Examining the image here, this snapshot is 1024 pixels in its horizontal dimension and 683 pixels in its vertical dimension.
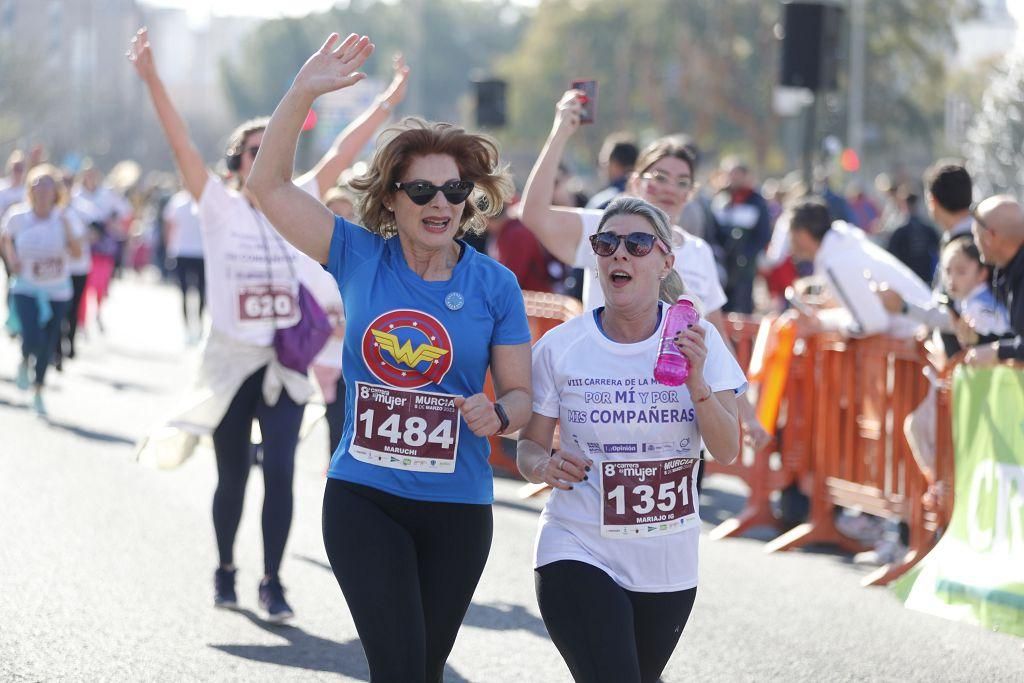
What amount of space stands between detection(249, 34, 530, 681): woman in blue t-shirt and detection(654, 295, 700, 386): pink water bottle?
40 centimetres

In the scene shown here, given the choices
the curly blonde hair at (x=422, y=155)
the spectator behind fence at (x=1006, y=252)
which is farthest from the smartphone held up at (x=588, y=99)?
the spectator behind fence at (x=1006, y=252)

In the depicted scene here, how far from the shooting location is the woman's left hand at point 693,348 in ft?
13.9

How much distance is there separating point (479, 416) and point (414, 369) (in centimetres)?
28

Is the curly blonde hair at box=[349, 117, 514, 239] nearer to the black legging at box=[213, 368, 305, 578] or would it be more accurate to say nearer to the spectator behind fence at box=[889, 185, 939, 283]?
the black legging at box=[213, 368, 305, 578]

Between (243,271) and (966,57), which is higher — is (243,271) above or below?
below

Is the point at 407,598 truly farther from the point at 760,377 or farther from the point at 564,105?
the point at 760,377

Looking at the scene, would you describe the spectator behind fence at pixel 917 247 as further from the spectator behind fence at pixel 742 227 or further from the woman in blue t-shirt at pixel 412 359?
the woman in blue t-shirt at pixel 412 359

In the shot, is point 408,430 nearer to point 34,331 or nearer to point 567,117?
point 567,117

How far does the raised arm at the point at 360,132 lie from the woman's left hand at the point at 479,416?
223 centimetres

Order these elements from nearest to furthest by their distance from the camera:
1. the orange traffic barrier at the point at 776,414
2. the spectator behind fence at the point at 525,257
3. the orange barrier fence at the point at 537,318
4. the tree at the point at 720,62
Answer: the orange traffic barrier at the point at 776,414 → the orange barrier fence at the point at 537,318 → the spectator behind fence at the point at 525,257 → the tree at the point at 720,62

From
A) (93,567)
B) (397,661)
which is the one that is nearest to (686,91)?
(93,567)

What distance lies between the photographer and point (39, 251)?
1399 cm

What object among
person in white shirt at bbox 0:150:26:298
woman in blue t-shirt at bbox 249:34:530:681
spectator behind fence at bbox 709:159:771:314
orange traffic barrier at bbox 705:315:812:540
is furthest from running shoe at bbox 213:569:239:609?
person in white shirt at bbox 0:150:26:298

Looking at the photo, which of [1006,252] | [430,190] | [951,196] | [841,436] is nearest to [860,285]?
[951,196]
